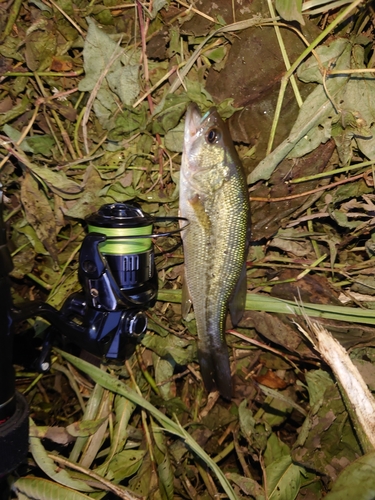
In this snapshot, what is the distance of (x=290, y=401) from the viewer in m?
2.47

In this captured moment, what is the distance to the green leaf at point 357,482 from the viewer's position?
2.02 m

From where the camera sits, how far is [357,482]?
2.05 metres

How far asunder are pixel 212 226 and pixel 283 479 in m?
1.29

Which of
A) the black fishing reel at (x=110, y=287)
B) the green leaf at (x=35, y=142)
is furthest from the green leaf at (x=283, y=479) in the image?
the green leaf at (x=35, y=142)

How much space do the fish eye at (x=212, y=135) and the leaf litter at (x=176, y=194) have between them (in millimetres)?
200

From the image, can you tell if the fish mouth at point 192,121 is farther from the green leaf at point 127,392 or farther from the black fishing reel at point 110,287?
the green leaf at point 127,392

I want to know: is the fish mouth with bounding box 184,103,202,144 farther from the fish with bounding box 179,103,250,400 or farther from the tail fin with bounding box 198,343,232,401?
the tail fin with bounding box 198,343,232,401

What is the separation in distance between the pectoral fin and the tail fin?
5.8 inches

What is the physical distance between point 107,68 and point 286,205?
1033 millimetres

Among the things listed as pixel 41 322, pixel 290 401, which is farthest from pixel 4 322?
pixel 290 401

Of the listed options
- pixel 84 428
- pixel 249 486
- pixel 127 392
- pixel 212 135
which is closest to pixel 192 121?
pixel 212 135

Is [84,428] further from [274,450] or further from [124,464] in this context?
[274,450]

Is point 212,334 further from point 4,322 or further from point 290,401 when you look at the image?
point 4,322

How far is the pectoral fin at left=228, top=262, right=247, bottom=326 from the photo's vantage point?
2263 mm
